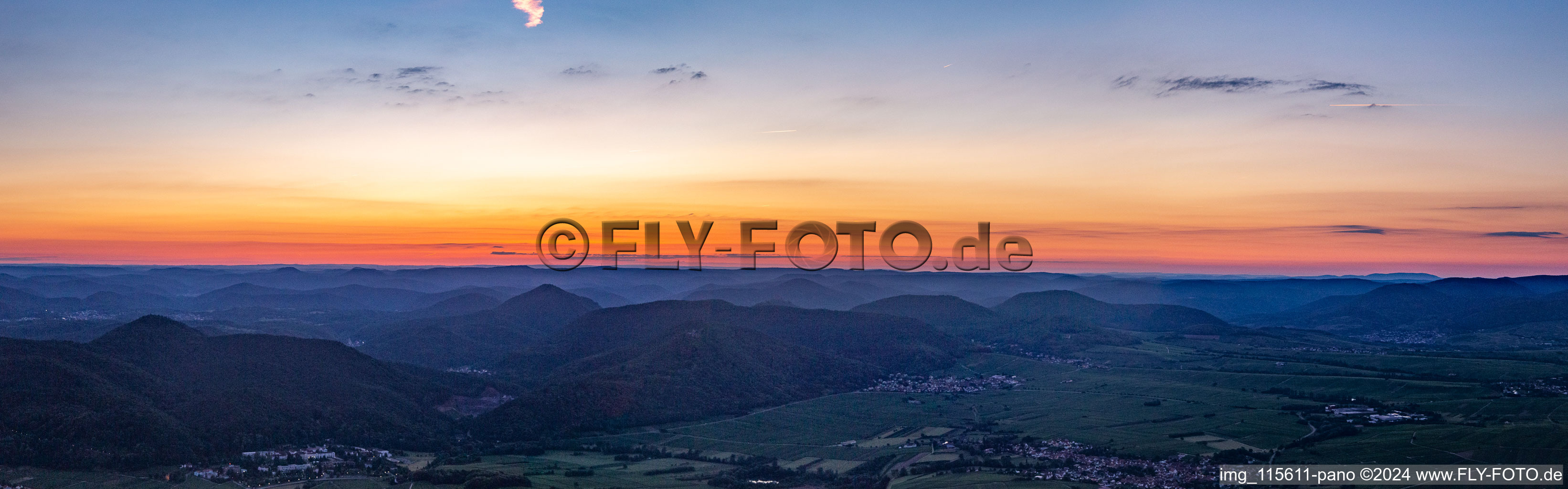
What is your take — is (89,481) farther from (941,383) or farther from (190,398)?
(941,383)

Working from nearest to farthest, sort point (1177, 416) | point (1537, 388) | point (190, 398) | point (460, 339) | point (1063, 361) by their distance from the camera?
1. point (190, 398)
2. point (1177, 416)
3. point (1537, 388)
4. point (1063, 361)
5. point (460, 339)

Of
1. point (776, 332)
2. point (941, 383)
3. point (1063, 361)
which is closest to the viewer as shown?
point (941, 383)

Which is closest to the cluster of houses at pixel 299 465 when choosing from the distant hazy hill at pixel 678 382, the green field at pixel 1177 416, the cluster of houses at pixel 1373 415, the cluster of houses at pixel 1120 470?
the distant hazy hill at pixel 678 382

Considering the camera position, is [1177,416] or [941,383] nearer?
[1177,416]

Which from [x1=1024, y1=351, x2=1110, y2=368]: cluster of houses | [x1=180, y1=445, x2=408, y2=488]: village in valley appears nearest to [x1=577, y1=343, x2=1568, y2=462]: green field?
[x1=1024, y1=351, x2=1110, y2=368]: cluster of houses

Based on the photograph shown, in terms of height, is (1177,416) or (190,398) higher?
(190,398)

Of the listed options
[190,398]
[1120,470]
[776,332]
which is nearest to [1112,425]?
[1120,470]

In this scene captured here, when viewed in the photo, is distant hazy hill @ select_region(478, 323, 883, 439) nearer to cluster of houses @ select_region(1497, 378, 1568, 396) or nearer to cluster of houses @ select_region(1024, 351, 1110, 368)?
cluster of houses @ select_region(1024, 351, 1110, 368)

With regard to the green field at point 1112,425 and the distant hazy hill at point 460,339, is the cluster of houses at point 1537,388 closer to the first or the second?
the green field at point 1112,425
